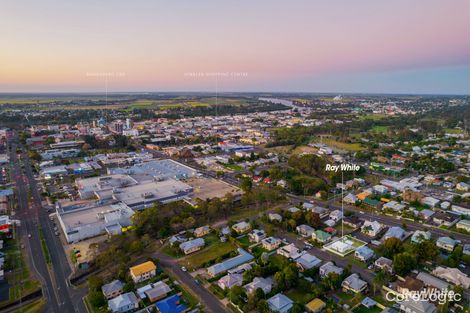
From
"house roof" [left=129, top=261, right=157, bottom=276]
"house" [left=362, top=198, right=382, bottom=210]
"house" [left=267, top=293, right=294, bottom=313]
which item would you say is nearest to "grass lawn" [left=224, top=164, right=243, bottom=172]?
"house" [left=362, top=198, right=382, bottom=210]

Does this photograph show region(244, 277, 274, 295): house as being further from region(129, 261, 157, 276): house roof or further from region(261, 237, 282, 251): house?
region(129, 261, 157, 276): house roof

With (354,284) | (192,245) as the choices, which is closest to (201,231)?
(192,245)

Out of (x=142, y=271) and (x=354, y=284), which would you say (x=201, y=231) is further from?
(x=354, y=284)

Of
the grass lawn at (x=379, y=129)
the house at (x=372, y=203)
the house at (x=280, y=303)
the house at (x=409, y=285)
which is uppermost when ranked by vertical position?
the grass lawn at (x=379, y=129)

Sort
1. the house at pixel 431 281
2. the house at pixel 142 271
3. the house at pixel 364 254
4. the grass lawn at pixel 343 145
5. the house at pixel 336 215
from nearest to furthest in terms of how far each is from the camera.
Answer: the house at pixel 431 281 < the house at pixel 142 271 < the house at pixel 364 254 < the house at pixel 336 215 < the grass lawn at pixel 343 145

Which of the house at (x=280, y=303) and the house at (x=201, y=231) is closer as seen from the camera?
the house at (x=280, y=303)

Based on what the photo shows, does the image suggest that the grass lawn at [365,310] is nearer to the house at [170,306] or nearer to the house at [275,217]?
the house at [170,306]


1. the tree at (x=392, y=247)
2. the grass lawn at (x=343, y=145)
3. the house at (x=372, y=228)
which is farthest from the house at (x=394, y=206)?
the grass lawn at (x=343, y=145)
